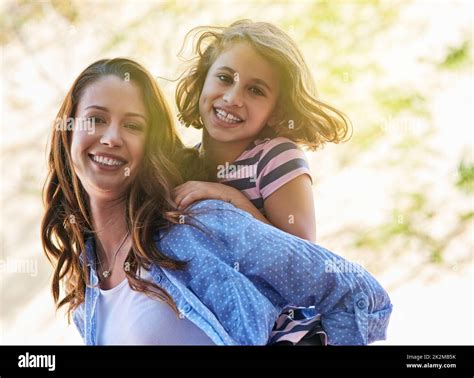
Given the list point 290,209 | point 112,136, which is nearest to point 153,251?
point 112,136

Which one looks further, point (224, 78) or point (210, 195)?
point (224, 78)

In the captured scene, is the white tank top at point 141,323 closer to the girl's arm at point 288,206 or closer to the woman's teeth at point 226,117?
the girl's arm at point 288,206

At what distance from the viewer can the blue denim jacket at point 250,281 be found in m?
1.45

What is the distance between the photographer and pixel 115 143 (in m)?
1.58

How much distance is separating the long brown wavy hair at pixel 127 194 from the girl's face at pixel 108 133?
18mm

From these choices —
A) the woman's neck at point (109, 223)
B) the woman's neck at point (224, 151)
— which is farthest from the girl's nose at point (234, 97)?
the woman's neck at point (109, 223)

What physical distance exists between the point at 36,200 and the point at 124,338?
171 centimetres

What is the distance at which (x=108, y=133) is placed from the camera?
1.58 metres

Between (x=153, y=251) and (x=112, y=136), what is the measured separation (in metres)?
0.24

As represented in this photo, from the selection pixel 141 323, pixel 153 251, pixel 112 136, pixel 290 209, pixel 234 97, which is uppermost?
pixel 234 97

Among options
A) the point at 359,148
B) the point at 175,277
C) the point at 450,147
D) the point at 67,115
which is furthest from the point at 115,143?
the point at 450,147

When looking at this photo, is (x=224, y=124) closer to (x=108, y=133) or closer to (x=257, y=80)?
(x=257, y=80)

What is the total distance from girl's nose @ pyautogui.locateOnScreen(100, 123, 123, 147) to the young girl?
23 cm

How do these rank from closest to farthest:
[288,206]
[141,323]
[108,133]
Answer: [141,323] < [108,133] < [288,206]
